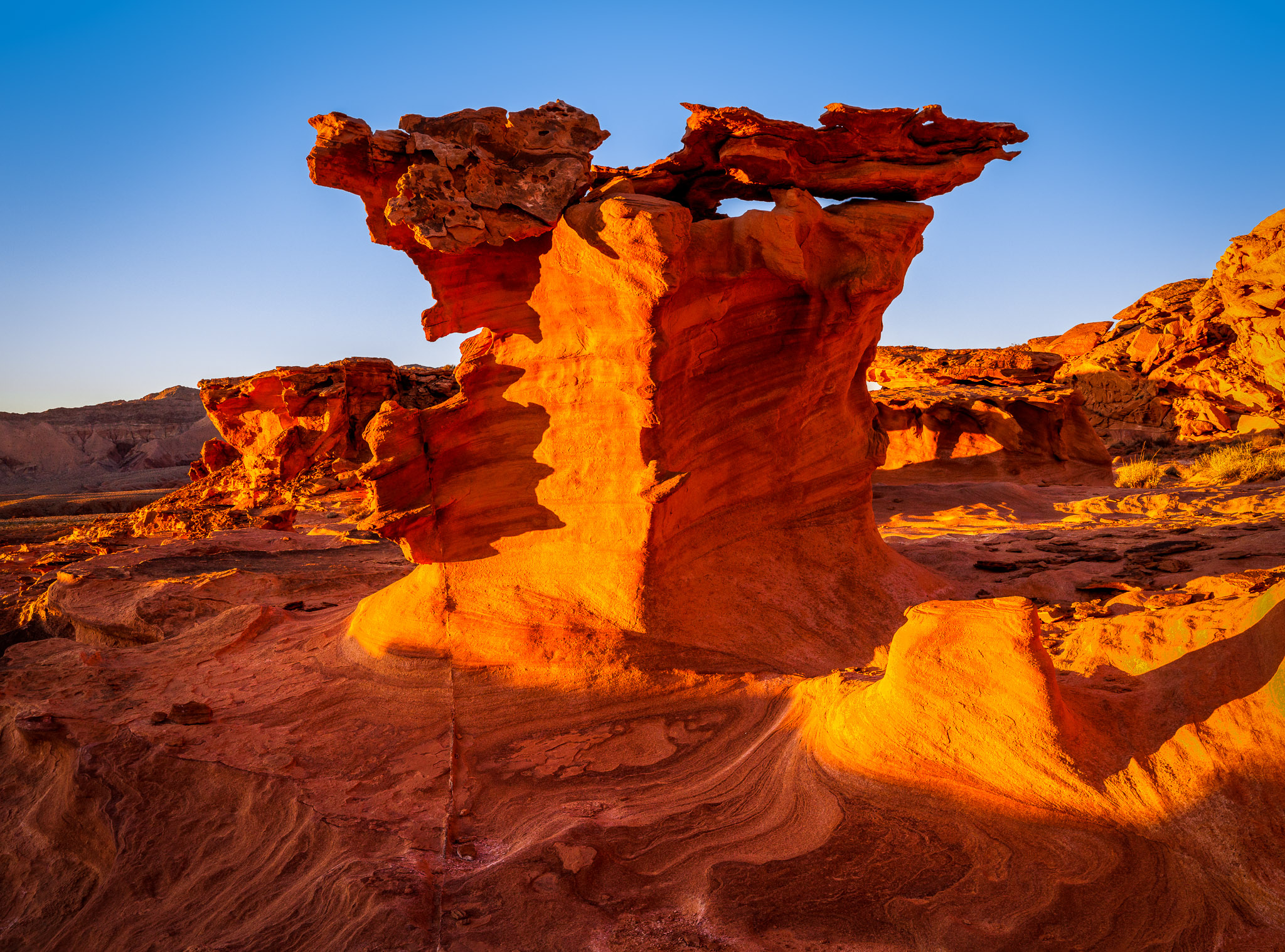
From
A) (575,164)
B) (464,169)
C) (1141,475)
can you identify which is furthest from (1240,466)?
(464,169)

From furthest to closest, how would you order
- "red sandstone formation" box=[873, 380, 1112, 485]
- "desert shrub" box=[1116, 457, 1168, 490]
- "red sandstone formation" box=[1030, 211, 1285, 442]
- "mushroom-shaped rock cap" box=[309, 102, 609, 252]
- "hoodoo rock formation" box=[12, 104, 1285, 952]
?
"red sandstone formation" box=[873, 380, 1112, 485] < "red sandstone formation" box=[1030, 211, 1285, 442] < "desert shrub" box=[1116, 457, 1168, 490] < "mushroom-shaped rock cap" box=[309, 102, 609, 252] < "hoodoo rock formation" box=[12, 104, 1285, 952]

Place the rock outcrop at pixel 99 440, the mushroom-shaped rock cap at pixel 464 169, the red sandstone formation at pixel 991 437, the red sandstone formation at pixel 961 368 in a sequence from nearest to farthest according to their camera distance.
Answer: the mushroom-shaped rock cap at pixel 464 169 < the red sandstone formation at pixel 991 437 < the red sandstone formation at pixel 961 368 < the rock outcrop at pixel 99 440

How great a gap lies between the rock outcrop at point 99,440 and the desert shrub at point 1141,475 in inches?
1472

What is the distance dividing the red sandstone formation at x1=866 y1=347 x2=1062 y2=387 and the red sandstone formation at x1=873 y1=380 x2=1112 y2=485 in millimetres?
1543

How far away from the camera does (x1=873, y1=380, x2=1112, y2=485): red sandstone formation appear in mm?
13883

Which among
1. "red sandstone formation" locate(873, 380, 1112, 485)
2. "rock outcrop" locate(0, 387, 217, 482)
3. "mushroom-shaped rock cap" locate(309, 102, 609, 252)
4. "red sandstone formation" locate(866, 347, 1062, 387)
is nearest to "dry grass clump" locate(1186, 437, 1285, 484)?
"red sandstone formation" locate(873, 380, 1112, 485)

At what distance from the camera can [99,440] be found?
125 feet

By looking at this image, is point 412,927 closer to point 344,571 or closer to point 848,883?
point 848,883

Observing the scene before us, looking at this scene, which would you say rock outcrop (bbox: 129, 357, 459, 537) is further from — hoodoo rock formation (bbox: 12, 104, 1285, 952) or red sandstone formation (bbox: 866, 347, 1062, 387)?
red sandstone formation (bbox: 866, 347, 1062, 387)

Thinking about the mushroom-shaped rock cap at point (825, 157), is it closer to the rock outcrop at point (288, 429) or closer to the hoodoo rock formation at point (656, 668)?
the hoodoo rock formation at point (656, 668)

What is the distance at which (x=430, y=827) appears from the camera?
11.3ft

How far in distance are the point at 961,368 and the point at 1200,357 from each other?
21.3 feet

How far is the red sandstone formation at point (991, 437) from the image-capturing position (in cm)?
1388

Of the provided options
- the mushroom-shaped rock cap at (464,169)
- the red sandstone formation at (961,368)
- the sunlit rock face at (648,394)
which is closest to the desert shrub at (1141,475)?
the red sandstone formation at (961,368)
